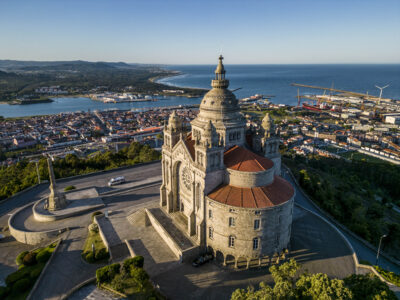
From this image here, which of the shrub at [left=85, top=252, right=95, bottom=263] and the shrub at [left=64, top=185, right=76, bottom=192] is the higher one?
the shrub at [left=64, top=185, right=76, bottom=192]

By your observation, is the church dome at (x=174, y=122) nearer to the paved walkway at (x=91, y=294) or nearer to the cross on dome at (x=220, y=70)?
the cross on dome at (x=220, y=70)

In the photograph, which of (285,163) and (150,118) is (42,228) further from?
(150,118)

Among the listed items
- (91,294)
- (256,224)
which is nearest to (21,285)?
(91,294)

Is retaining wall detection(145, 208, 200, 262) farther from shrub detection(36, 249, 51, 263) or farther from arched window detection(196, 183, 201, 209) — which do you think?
shrub detection(36, 249, 51, 263)

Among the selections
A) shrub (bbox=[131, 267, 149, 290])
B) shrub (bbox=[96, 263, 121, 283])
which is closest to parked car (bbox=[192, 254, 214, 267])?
shrub (bbox=[131, 267, 149, 290])

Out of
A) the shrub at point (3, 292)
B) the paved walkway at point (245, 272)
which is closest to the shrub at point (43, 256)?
the shrub at point (3, 292)

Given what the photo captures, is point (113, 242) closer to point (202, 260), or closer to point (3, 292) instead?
point (3, 292)
